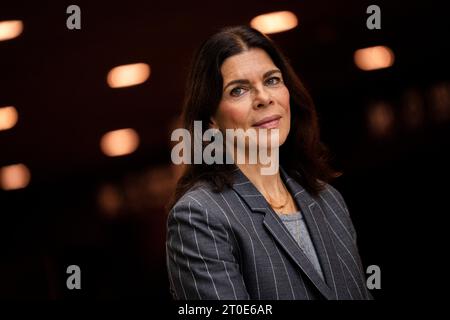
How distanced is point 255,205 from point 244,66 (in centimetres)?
35

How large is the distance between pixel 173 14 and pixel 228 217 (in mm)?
2847

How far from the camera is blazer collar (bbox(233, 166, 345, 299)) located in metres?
1.59

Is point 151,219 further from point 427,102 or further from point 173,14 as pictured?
point 427,102

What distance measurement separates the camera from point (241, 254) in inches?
61.4

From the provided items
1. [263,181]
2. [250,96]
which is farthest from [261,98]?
[263,181]

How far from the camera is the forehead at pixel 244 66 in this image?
1.70 metres

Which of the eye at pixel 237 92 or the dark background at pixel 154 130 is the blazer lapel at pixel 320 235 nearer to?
the eye at pixel 237 92

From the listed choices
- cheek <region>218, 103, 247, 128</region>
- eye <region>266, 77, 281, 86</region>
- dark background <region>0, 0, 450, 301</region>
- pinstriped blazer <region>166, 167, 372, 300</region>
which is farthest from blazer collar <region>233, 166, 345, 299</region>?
dark background <region>0, 0, 450, 301</region>

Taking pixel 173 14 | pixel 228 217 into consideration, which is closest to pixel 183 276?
pixel 228 217

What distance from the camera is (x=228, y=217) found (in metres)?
1.58

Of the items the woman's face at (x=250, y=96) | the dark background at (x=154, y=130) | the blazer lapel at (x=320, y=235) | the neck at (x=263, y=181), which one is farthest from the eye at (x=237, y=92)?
the dark background at (x=154, y=130)

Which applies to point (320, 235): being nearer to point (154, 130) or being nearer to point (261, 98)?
point (261, 98)
